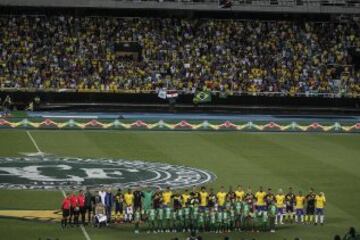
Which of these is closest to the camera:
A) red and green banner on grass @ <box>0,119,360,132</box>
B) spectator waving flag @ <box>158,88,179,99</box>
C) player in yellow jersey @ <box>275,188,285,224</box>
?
player in yellow jersey @ <box>275,188,285,224</box>

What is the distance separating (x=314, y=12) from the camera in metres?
77.3

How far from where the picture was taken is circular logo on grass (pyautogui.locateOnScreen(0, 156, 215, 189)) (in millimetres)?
→ 40469

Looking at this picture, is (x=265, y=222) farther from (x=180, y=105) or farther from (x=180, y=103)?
(x=180, y=103)

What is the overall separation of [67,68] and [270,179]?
31.8 metres

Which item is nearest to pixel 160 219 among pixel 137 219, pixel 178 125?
pixel 137 219

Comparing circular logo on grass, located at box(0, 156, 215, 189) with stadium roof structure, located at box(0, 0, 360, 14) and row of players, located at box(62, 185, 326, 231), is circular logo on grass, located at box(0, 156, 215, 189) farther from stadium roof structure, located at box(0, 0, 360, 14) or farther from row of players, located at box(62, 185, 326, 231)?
stadium roof structure, located at box(0, 0, 360, 14)

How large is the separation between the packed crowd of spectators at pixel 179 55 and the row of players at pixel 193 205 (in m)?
36.7

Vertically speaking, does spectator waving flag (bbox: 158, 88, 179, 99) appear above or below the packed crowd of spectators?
below

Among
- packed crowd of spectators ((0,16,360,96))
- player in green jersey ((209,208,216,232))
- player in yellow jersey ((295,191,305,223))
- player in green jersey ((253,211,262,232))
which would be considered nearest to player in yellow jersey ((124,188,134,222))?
player in green jersey ((209,208,216,232))

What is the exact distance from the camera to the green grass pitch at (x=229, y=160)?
31.9m

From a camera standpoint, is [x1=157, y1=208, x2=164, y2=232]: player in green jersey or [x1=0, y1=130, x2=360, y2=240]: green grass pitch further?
[x1=0, y1=130, x2=360, y2=240]: green grass pitch

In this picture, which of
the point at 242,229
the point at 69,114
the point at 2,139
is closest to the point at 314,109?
the point at 69,114

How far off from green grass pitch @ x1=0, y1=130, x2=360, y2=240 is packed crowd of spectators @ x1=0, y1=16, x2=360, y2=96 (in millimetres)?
11926

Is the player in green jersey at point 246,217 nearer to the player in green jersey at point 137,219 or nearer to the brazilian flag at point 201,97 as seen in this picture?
the player in green jersey at point 137,219
